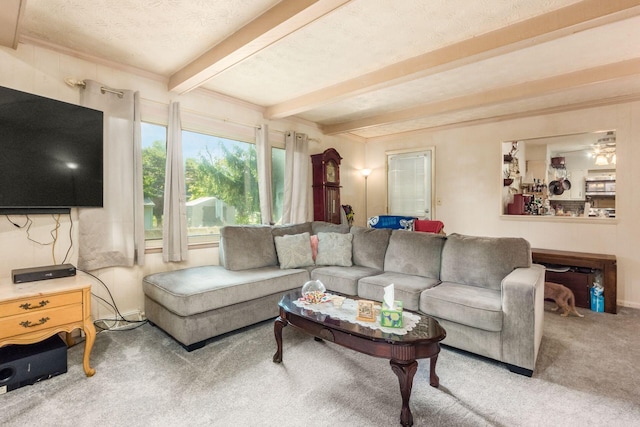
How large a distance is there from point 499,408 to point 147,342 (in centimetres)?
260

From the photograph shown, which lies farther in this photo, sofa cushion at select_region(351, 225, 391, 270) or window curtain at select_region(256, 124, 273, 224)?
window curtain at select_region(256, 124, 273, 224)

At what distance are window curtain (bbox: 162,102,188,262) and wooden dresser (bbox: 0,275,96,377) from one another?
1055mm

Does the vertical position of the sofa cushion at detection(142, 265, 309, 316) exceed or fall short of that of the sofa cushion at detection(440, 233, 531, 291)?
it falls short

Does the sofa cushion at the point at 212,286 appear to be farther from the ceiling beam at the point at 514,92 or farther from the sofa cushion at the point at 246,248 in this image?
the ceiling beam at the point at 514,92

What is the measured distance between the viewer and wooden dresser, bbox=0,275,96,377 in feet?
5.95

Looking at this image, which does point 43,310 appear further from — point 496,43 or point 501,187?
point 501,187

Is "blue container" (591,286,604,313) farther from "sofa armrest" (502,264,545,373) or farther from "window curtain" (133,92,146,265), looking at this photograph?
"window curtain" (133,92,146,265)

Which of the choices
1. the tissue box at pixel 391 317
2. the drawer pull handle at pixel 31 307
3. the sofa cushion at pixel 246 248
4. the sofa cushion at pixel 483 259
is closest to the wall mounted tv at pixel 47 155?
the drawer pull handle at pixel 31 307

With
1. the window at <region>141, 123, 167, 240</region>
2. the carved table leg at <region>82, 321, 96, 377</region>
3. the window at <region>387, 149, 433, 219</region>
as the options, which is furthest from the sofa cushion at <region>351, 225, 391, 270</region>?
the carved table leg at <region>82, 321, 96, 377</region>

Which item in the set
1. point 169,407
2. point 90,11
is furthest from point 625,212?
point 90,11

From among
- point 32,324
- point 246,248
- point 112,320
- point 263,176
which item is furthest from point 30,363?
point 263,176

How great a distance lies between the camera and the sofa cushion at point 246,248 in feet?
10.6

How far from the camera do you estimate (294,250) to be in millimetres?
3469

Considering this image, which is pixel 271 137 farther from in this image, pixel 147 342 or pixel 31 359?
pixel 31 359
